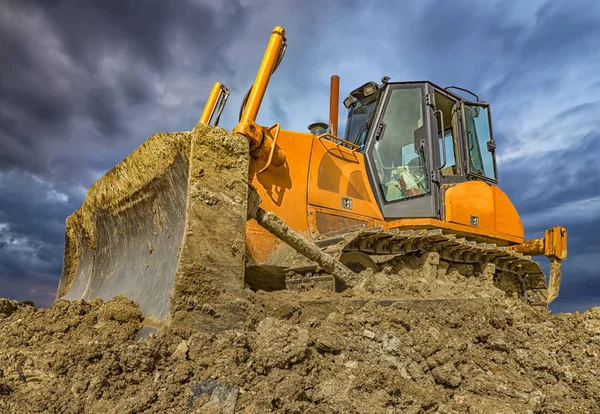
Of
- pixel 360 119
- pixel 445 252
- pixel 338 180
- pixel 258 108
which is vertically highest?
pixel 360 119

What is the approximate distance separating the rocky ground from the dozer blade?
0.19 metres

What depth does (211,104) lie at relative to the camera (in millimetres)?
5285

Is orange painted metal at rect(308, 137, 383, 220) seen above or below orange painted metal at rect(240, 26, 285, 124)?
below

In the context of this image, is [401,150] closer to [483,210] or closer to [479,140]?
[483,210]

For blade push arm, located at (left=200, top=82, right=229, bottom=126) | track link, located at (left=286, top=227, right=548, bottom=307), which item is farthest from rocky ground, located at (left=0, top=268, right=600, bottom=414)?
blade push arm, located at (left=200, top=82, right=229, bottom=126)

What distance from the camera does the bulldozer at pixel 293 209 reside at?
2.67 m

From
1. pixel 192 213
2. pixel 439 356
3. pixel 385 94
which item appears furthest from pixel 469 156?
pixel 192 213

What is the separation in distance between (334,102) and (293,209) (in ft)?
8.04

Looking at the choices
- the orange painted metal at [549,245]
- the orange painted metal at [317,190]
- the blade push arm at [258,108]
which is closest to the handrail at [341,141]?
the orange painted metal at [317,190]

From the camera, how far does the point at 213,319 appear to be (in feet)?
8.11

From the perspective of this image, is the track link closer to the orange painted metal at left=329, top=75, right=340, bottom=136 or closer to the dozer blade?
the dozer blade

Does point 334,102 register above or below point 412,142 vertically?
above

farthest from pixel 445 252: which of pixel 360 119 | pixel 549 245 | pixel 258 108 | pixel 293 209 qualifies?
pixel 258 108

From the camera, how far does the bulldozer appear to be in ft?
8.75
